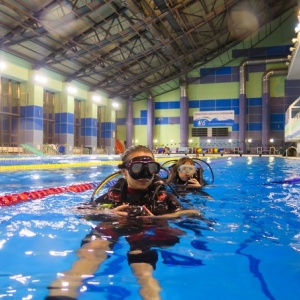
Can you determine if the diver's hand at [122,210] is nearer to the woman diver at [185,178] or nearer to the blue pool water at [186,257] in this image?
the blue pool water at [186,257]

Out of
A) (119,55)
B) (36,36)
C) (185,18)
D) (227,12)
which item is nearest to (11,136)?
(36,36)

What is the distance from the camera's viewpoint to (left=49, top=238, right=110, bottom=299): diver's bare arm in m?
1.52

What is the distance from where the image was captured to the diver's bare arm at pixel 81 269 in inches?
59.8

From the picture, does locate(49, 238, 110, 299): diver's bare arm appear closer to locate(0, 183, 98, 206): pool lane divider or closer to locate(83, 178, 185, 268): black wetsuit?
locate(83, 178, 185, 268): black wetsuit

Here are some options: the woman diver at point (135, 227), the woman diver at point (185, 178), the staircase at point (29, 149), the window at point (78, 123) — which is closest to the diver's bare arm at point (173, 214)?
the woman diver at point (135, 227)

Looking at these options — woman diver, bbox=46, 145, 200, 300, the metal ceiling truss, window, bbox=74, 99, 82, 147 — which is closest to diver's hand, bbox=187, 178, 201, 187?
woman diver, bbox=46, 145, 200, 300

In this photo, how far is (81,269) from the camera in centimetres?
176

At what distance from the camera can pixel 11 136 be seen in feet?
73.0

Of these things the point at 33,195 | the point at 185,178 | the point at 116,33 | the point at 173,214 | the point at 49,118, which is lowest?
the point at 33,195

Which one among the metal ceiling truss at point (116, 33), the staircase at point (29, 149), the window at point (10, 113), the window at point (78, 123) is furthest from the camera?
the window at point (78, 123)

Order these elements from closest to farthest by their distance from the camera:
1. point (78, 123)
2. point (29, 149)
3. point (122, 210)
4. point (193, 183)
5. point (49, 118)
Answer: point (122, 210), point (193, 183), point (29, 149), point (49, 118), point (78, 123)

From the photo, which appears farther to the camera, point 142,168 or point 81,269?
point 142,168

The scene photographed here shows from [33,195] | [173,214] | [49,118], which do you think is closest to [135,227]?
[173,214]

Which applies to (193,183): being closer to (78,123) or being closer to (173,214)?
(173,214)
